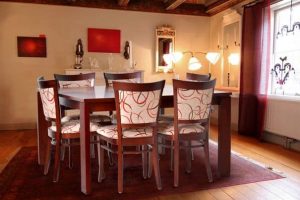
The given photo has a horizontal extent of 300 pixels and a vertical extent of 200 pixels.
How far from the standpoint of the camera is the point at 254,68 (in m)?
4.11

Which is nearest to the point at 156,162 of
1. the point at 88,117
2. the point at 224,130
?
the point at 88,117

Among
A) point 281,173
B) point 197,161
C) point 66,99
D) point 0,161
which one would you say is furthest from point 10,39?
point 281,173

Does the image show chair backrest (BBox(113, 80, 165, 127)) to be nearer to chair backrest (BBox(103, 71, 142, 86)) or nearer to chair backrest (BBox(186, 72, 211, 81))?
chair backrest (BBox(186, 72, 211, 81))

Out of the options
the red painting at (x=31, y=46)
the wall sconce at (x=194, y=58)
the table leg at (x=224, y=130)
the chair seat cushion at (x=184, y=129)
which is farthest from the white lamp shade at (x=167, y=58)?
the chair seat cushion at (x=184, y=129)

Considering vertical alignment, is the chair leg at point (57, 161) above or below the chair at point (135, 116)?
below

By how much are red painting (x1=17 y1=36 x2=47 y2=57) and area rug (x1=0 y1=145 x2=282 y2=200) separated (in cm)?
235

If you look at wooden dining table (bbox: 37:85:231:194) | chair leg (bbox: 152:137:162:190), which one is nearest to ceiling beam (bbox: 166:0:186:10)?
wooden dining table (bbox: 37:85:231:194)

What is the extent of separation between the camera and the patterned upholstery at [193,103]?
2268mm

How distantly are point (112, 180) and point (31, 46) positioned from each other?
3359mm

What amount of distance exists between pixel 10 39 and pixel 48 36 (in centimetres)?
62

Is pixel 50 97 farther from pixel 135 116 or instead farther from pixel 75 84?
pixel 75 84

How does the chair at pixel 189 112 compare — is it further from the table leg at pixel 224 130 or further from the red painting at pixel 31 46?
the red painting at pixel 31 46

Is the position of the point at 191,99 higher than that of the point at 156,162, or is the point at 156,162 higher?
the point at 191,99

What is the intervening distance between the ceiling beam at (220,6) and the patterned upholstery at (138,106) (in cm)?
333
